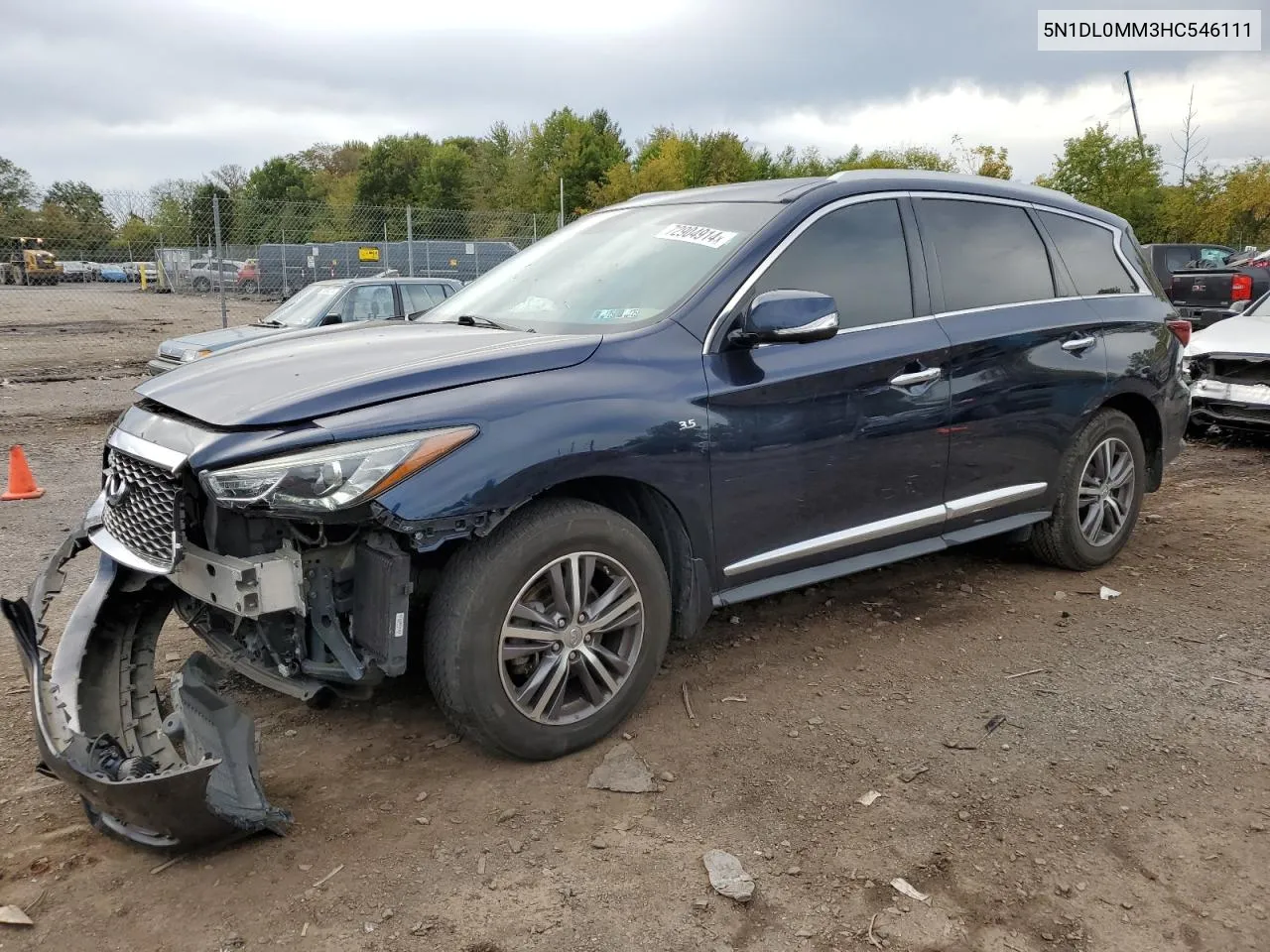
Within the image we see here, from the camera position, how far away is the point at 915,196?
4.13 metres

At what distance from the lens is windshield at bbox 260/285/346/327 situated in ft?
37.0

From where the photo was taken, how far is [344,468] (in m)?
2.61

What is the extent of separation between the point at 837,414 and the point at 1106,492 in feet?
6.92

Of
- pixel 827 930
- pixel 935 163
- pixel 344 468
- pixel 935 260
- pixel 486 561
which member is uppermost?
pixel 935 163

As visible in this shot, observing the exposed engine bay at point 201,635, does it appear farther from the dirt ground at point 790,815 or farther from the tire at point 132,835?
the dirt ground at point 790,815

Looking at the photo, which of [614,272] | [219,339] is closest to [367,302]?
[219,339]

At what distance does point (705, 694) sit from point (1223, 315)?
11483 mm

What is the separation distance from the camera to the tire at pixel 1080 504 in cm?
468

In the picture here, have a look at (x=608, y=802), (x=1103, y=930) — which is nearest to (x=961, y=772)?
(x=1103, y=930)

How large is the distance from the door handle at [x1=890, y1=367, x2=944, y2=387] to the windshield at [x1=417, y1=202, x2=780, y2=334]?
81 cm

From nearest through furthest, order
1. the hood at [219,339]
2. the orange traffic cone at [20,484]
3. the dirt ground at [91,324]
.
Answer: the orange traffic cone at [20,484] → the hood at [219,339] → the dirt ground at [91,324]

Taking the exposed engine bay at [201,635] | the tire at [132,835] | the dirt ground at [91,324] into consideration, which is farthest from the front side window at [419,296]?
the tire at [132,835]

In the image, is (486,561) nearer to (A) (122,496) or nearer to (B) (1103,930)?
(A) (122,496)

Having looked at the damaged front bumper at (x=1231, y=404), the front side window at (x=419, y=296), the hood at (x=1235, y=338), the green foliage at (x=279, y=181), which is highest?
the green foliage at (x=279, y=181)
